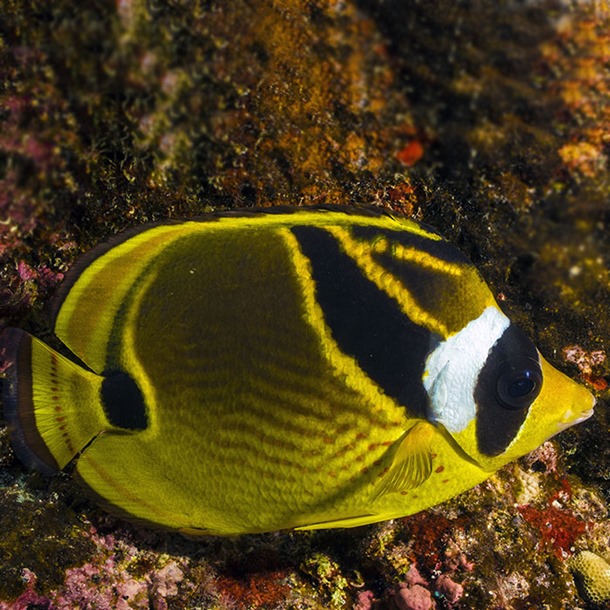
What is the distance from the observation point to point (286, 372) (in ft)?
5.15

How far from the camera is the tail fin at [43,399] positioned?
1.62 meters

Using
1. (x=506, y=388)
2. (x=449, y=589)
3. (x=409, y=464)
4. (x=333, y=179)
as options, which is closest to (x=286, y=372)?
(x=409, y=464)

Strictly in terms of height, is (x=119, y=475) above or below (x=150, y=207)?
below

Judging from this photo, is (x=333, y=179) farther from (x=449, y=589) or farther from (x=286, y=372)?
(x=449, y=589)

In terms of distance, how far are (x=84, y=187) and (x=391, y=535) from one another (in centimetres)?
174

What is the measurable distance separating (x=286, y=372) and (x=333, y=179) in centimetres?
80

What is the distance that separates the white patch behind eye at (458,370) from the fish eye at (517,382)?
0.24 feet

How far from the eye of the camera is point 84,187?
200 cm

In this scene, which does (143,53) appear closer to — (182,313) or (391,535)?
(182,313)

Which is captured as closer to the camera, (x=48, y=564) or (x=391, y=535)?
(x=48, y=564)

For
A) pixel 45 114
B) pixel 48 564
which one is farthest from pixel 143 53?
pixel 48 564

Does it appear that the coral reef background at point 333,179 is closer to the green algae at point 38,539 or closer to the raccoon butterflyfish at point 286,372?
the green algae at point 38,539

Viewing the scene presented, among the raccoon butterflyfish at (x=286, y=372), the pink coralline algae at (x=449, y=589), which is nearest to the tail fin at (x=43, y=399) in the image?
the raccoon butterflyfish at (x=286, y=372)

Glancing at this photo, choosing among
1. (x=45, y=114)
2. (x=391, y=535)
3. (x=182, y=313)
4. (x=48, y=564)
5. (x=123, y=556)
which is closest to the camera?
(x=182, y=313)
